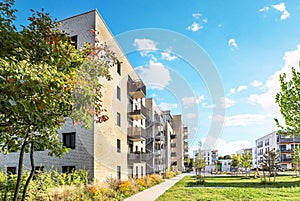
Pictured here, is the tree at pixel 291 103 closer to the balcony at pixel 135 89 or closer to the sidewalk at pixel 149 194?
the sidewalk at pixel 149 194

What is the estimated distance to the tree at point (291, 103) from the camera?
880 centimetres

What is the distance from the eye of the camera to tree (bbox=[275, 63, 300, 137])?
8805mm

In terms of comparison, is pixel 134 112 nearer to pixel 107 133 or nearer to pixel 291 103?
pixel 107 133

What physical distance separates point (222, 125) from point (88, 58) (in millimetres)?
5027

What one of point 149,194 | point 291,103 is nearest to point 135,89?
point 149,194

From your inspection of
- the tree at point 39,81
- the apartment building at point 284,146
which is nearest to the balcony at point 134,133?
the tree at point 39,81

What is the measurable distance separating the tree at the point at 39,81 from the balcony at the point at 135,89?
16.1 metres

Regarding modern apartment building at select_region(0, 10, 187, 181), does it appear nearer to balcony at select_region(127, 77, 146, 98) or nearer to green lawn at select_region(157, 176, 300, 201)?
balcony at select_region(127, 77, 146, 98)

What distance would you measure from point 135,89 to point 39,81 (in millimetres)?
20371

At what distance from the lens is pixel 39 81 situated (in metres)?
4.22

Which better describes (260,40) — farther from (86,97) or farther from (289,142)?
(289,142)

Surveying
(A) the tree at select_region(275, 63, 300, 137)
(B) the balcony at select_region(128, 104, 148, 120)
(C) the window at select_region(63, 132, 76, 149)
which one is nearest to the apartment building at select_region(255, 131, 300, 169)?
(B) the balcony at select_region(128, 104, 148, 120)

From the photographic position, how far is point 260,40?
11.6 meters

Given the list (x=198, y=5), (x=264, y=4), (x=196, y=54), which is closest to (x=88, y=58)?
(x=196, y=54)
